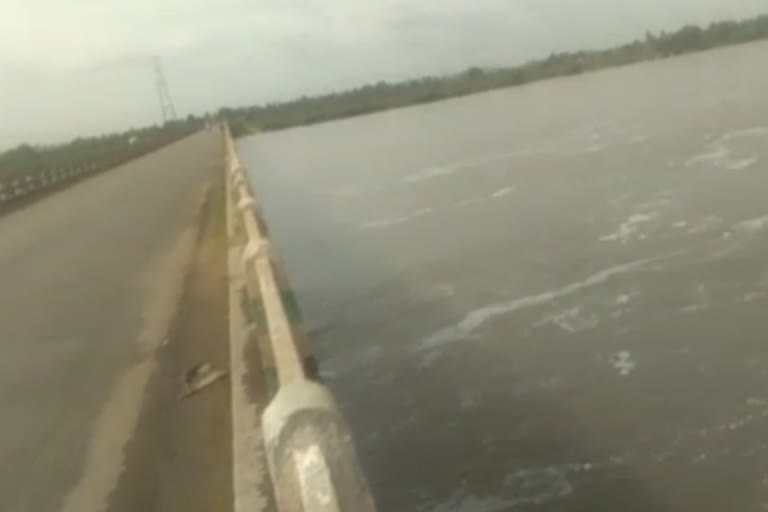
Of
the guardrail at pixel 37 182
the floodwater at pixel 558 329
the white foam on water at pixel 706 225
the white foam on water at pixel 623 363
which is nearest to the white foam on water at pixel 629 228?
the floodwater at pixel 558 329

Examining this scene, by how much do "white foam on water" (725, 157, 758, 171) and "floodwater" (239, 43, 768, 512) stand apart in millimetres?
98

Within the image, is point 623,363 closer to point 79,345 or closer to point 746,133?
point 79,345

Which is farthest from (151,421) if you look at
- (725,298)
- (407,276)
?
(407,276)

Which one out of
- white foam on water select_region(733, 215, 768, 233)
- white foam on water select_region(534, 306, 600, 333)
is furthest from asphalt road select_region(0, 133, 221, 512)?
white foam on water select_region(733, 215, 768, 233)

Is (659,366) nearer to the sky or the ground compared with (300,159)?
nearer to the sky

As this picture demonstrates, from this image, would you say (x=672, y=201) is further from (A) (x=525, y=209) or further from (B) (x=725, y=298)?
(B) (x=725, y=298)

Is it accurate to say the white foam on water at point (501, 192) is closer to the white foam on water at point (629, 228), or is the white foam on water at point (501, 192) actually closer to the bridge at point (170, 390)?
the white foam on water at point (629, 228)

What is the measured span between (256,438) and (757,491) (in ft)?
24.4

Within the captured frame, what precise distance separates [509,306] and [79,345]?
35.5 ft

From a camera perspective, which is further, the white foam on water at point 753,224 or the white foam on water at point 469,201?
the white foam on water at point 469,201

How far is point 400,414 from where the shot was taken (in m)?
15.9

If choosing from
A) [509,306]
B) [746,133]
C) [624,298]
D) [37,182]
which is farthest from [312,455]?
[37,182]

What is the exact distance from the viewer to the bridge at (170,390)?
12.2 feet

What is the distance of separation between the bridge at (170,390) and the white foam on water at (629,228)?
10.8 m
